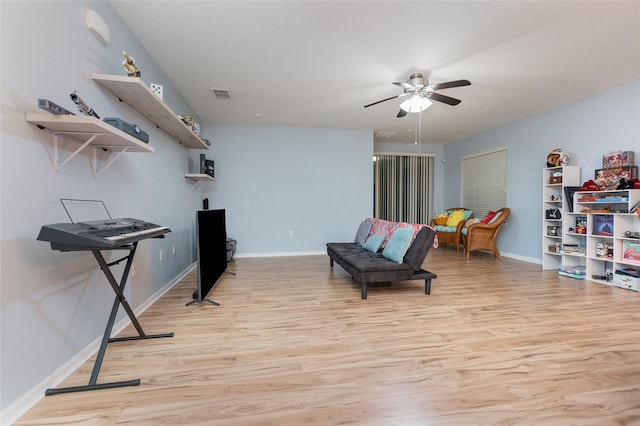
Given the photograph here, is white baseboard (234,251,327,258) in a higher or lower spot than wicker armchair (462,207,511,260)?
lower

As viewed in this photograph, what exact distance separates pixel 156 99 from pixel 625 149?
17.6 ft

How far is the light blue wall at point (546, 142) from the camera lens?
3.50 meters

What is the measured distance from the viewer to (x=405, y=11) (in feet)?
7.06

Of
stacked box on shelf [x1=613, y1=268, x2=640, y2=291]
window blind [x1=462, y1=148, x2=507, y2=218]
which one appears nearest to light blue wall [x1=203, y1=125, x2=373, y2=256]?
window blind [x1=462, y1=148, x2=507, y2=218]

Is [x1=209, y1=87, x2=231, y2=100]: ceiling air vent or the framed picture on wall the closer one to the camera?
the framed picture on wall

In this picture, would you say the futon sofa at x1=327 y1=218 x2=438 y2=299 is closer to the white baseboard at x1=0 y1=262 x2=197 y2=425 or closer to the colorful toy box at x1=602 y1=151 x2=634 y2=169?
the white baseboard at x1=0 y1=262 x2=197 y2=425

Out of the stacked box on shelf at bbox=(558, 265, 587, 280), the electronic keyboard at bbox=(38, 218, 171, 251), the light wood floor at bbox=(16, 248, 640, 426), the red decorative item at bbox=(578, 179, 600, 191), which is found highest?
the red decorative item at bbox=(578, 179, 600, 191)

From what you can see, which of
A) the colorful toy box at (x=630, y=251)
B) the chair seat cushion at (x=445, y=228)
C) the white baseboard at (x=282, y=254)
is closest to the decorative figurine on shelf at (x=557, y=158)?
the colorful toy box at (x=630, y=251)

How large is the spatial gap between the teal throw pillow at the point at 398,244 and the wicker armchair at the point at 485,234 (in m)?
2.55

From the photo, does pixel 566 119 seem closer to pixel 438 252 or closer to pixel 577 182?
pixel 577 182

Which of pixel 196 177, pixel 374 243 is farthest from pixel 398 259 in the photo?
pixel 196 177

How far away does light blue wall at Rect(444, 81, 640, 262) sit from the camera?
3.50 meters

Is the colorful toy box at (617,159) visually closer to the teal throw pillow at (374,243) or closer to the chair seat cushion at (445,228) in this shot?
the chair seat cushion at (445,228)

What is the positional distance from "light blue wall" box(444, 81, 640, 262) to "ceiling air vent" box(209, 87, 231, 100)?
5014 mm
